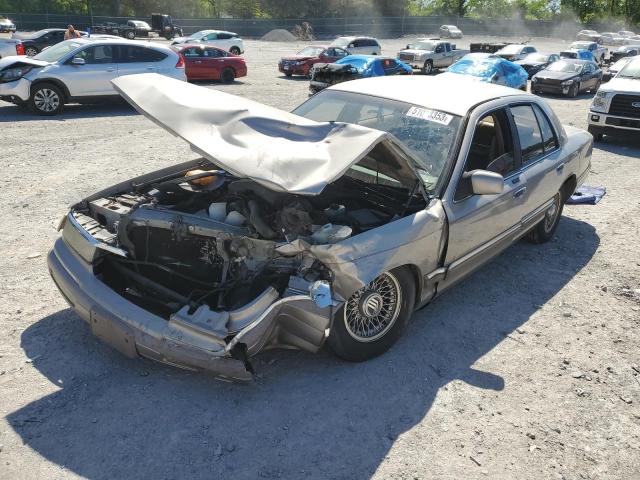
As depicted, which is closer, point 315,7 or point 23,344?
point 23,344

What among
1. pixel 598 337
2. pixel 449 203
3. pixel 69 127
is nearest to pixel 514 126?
pixel 449 203

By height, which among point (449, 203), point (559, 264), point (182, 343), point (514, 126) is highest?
point (514, 126)

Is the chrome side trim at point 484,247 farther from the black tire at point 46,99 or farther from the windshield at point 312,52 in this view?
the windshield at point 312,52

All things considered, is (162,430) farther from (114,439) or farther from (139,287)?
(139,287)

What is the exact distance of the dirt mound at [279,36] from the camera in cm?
4750

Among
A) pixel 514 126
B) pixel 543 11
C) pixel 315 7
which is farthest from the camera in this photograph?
pixel 543 11

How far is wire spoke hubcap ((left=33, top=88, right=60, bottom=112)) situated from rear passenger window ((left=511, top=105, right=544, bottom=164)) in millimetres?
10308

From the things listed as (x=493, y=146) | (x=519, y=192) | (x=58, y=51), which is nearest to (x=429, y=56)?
A: (x=58, y=51)

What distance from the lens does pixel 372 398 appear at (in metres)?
3.49

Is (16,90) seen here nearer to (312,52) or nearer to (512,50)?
(312,52)

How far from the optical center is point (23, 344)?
3.83 metres

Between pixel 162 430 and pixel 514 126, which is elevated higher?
pixel 514 126

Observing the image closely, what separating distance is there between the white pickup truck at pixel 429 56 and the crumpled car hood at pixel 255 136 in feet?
79.2

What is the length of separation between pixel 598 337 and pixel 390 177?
7.04 feet
